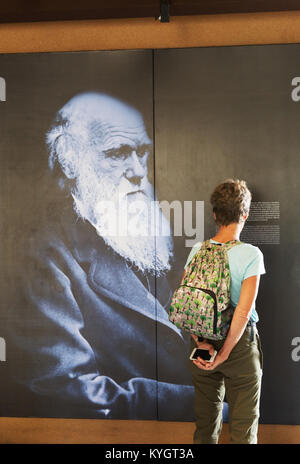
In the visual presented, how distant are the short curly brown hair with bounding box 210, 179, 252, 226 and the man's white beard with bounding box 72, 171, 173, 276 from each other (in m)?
0.84

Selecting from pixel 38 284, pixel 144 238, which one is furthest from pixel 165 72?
pixel 38 284

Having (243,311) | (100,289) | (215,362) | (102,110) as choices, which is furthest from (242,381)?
(102,110)

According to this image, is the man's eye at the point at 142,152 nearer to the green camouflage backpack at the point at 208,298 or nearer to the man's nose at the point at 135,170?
the man's nose at the point at 135,170

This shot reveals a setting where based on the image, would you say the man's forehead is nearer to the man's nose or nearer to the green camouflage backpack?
the man's nose

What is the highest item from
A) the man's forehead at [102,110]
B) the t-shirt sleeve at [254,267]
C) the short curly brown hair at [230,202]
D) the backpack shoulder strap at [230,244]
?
the man's forehead at [102,110]

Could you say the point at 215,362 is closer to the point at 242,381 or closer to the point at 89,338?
the point at 242,381

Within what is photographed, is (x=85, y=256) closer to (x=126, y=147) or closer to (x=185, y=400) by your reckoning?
(x=126, y=147)

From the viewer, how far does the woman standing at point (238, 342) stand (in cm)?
186

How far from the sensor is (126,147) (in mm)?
2799

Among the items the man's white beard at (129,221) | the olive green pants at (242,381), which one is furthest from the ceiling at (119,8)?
the olive green pants at (242,381)

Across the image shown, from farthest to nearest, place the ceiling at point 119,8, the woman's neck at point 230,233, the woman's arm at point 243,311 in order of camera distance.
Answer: the ceiling at point 119,8 → the woman's neck at point 230,233 → the woman's arm at point 243,311

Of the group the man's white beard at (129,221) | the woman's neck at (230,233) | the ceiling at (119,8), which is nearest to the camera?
the woman's neck at (230,233)

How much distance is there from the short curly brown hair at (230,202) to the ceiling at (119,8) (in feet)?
4.66
